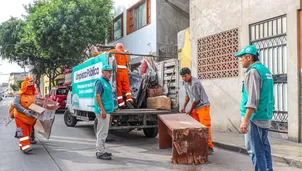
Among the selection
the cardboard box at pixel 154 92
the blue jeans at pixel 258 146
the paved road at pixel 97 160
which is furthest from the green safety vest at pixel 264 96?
the cardboard box at pixel 154 92

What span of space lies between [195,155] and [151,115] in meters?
2.68

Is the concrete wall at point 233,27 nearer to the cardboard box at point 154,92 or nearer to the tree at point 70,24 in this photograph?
the cardboard box at point 154,92

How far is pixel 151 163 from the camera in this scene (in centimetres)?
613

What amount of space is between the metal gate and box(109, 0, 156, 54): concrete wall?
785 centimetres

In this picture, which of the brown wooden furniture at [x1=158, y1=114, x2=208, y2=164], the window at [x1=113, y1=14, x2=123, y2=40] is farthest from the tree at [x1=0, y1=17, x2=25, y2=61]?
the brown wooden furniture at [x1=158, y1=114, x2=208, y2=164]

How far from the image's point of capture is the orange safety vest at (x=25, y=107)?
7.14 metres

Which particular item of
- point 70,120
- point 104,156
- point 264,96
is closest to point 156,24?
point 70,120

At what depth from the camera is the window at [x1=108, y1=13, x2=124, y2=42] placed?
20.7 m

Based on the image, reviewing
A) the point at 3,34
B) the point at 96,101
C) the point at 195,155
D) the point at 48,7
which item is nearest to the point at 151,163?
the point at 195,155

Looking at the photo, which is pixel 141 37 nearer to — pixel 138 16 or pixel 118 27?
pixel 138 16

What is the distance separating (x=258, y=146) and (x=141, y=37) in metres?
14.2

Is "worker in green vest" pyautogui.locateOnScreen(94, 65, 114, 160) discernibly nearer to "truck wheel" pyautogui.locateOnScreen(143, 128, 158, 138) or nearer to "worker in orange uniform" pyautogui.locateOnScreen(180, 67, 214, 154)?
"worker in orange uniform" pyautogui.locateOnScreen(180, 67, 214, 154)

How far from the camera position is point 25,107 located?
24.0 ft

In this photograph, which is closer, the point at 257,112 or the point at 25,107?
the point at 257,112
